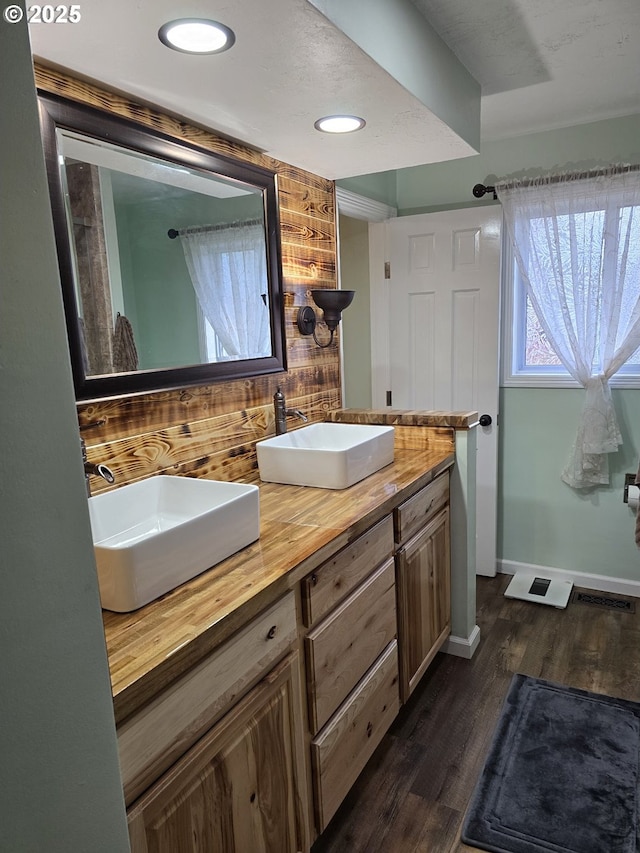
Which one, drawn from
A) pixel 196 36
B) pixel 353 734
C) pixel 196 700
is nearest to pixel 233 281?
pixel 196 36

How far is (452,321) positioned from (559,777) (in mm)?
2138

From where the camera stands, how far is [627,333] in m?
2.75

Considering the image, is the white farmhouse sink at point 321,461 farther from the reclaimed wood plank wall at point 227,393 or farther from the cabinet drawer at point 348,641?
the cabinet drawer at point 348,641

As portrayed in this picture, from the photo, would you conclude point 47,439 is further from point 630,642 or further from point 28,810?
point 630,642

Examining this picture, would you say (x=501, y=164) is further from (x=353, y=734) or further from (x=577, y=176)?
(x=353, y=734)

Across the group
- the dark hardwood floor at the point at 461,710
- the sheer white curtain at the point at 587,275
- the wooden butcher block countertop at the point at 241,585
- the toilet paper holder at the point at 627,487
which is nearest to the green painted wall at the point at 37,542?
the wooden butcher block countertop at the point at 241,585

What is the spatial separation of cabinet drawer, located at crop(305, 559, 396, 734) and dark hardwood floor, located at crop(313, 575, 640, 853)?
44cm

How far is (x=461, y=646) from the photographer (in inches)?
96.5

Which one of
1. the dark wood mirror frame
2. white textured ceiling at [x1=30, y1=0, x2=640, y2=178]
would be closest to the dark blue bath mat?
the dark wood mirror frame

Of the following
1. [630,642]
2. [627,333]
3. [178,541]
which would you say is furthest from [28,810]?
[627,333]

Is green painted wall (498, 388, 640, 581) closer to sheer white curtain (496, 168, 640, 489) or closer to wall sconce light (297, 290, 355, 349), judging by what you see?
sheer white curtain (496, 168, 640, 489)

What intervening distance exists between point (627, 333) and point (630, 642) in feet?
4.71

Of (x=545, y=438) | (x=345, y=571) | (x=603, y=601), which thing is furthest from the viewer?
(x=545, y=438)

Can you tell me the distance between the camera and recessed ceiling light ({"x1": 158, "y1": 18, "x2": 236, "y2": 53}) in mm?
1174
